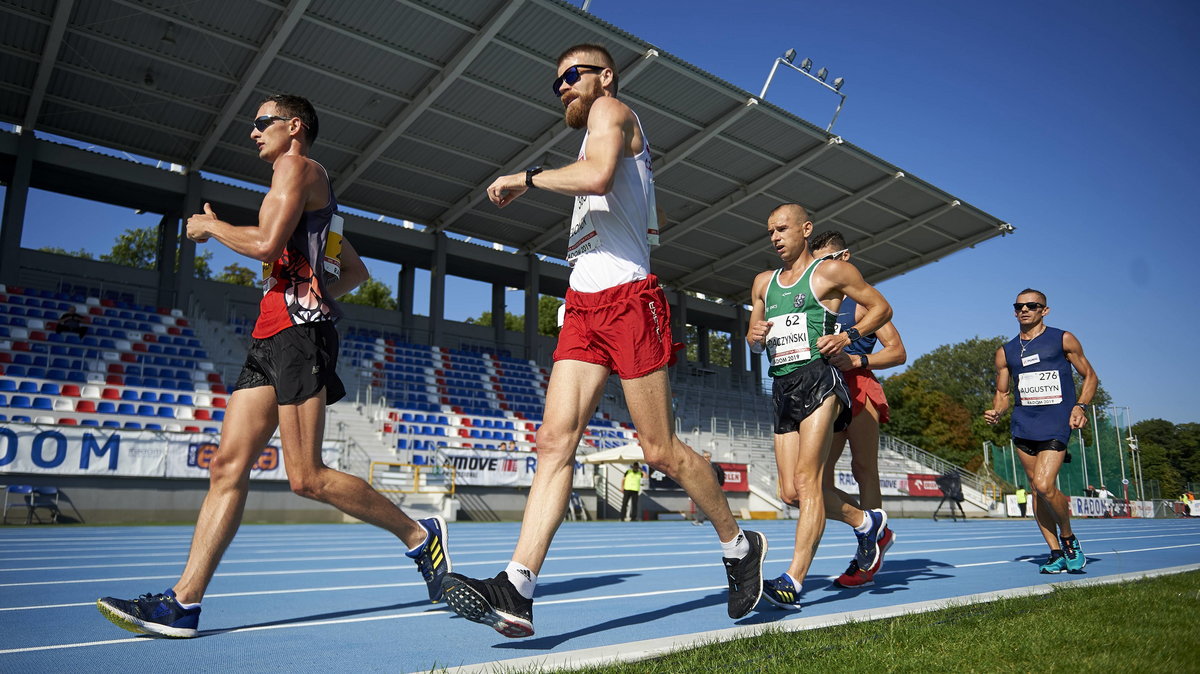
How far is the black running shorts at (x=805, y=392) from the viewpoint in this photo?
4.35m

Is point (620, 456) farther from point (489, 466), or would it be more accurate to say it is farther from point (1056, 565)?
point (1056, 565)

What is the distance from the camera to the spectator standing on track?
14.0ft

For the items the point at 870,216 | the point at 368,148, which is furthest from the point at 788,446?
the point at 870,216

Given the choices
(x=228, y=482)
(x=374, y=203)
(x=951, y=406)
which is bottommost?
A: (x=228, y=482)

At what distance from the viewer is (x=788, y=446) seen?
4512 mm

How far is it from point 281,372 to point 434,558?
Result: 120 cm

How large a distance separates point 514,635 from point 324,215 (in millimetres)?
2095

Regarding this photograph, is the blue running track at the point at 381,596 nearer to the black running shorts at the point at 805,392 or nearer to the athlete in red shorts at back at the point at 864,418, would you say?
the athlete in red shorts at back at the point at 864,418

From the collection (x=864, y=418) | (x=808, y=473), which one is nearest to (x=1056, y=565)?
(x=864, y=418)

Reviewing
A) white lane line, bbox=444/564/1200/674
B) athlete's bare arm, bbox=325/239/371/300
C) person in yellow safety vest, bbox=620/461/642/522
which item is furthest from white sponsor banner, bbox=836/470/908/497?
athlete's bare arm, bbox=325/239/371/300

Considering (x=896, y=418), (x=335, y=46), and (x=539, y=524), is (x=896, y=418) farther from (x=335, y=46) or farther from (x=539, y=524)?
(x=539, y=524)

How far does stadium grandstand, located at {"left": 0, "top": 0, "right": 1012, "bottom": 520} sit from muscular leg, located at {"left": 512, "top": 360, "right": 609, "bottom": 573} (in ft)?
44.9

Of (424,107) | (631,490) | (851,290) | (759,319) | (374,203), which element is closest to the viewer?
(851,290)

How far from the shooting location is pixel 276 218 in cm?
337
